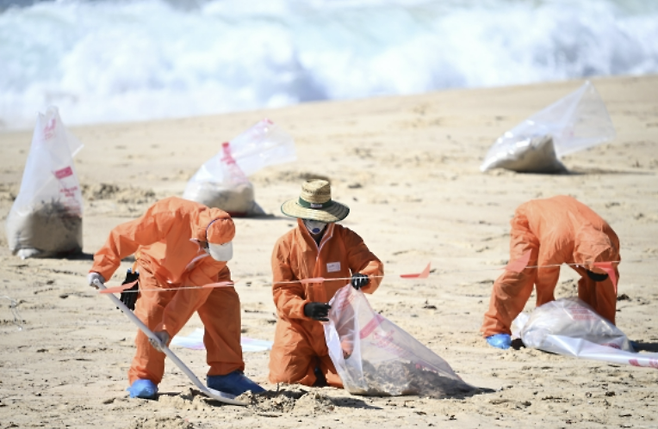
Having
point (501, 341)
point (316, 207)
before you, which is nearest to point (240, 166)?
point (501, 341)

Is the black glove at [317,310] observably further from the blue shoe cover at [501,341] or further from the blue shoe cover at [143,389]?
the blue shoe cover at [501,341]

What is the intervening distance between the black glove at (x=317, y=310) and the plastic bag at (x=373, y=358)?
5cm

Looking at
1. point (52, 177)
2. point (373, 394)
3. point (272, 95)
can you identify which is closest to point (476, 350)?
point (373, 394)

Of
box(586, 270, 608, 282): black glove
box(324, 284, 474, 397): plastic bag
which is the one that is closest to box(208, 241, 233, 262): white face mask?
box(324, 284, 474, 397): plastic bag

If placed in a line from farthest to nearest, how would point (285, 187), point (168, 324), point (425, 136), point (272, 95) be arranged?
point (272, 95) → point (425, 136) → point (285, 187) → point (168, 324)

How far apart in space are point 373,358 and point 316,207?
85 cm

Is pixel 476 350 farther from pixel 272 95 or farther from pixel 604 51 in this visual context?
pixel 604 51

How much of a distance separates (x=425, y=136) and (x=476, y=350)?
272 inches

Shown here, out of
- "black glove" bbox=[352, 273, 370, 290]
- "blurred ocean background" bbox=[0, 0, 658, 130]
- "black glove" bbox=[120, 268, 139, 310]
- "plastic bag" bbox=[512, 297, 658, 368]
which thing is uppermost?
"blurred ocean background" bbox=[0, 0, 658, 130]

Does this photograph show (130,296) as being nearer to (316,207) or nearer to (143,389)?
(143,389)

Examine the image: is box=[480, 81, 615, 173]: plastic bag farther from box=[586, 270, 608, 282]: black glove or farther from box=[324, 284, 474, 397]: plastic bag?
box=[324, 284, 474, 397]: plastic bag

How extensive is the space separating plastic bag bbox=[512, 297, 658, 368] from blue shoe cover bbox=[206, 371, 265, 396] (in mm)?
1846

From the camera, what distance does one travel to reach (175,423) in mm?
3729

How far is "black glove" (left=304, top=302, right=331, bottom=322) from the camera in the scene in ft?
14.3
